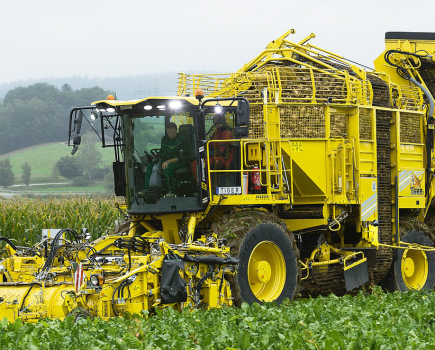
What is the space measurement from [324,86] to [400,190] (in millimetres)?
2489

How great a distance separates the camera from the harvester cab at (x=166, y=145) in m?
10.2

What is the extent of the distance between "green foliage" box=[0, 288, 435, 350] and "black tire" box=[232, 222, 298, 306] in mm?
1209

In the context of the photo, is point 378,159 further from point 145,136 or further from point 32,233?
point 32,233

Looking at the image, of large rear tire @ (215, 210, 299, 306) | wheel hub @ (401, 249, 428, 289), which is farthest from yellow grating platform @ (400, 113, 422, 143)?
large rear tire @ (215, 210, 299, 306)

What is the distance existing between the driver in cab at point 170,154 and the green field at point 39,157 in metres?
64.0

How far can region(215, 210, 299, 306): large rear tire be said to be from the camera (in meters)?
9.91

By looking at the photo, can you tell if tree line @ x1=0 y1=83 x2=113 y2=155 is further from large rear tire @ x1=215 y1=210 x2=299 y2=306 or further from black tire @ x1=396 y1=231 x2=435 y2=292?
large rear tire @ x1=215 y1=210 x2=299 y2=306

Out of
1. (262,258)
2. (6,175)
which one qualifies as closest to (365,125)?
(262,258)

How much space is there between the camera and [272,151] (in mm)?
10773

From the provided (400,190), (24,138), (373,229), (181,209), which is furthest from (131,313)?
(24,138)

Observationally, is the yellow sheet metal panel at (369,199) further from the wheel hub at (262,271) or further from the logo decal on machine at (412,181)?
the wheel hub at (262,271)

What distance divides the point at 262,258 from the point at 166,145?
→ 2.20 m

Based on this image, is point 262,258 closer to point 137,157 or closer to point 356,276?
point 356,276

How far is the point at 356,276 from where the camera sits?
38.6 feet
